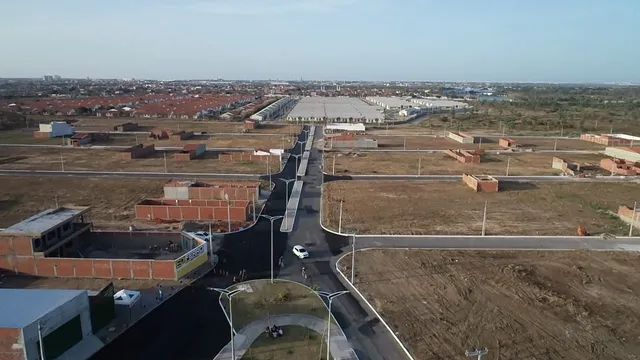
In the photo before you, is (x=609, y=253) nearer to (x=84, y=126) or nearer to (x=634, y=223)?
(x=634, y=223)

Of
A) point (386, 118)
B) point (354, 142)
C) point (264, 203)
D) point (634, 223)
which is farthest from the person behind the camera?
point (386, 118)

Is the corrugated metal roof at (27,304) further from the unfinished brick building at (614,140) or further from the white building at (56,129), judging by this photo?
the unfinished brick building at (614,140)

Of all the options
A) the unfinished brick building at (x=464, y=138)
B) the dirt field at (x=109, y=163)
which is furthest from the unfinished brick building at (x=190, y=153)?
the unfinished brick building at (x=464, y=138)

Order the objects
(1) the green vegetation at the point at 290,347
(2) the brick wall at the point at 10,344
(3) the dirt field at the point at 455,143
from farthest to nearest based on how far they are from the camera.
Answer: (3) the dirt field at the point at 455,143 → (1) the green vegetation at the point at 290,347 → (2) the brick wall at the point at 10,344

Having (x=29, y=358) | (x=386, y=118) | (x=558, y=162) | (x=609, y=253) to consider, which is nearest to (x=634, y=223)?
(x=609, y=253)

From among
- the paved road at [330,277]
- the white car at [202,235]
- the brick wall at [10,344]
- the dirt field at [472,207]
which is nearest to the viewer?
the brick wall at [10,344]

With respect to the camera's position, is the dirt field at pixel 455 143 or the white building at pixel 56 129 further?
the white building at pixel 56 129
